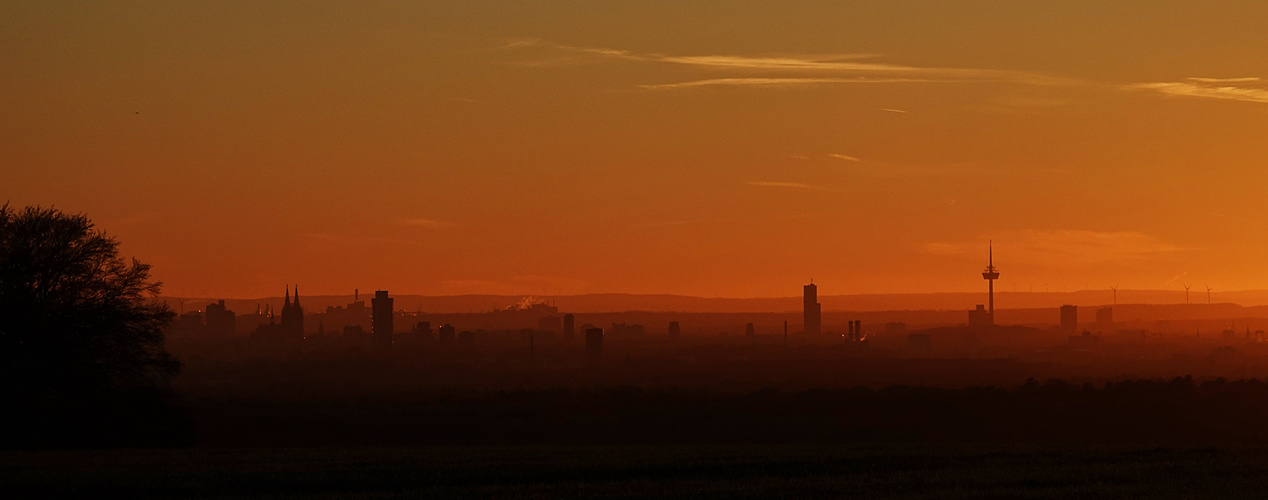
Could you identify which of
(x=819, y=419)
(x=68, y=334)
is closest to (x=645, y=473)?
(x=68, y=334)

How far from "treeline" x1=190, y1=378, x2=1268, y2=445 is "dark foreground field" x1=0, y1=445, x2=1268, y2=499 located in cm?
5526

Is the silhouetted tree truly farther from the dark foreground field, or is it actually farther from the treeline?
the treeline

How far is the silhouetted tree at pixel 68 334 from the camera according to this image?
66.0 metres

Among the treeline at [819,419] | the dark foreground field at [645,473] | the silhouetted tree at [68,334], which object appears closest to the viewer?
the dark foreground field at [645,473]

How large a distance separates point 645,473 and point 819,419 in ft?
255

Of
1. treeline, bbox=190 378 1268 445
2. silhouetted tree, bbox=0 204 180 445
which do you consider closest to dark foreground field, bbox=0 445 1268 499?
silhouetted tree, bbox=0 204 180 445

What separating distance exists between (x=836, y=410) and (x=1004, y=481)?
84.9m

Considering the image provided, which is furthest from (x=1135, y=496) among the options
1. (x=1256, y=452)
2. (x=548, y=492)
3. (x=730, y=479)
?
(x=1256, y=452)

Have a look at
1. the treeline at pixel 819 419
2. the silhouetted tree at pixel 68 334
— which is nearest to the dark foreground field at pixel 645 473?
the silhouetted tree at pixel 68 334

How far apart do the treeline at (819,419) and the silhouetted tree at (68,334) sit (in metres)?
38.1

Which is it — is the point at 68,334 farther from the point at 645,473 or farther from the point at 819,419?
the point at 819,419

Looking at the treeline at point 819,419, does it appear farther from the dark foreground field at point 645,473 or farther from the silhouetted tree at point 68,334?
the dark foreground field at point 645,473

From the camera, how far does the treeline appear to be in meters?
115

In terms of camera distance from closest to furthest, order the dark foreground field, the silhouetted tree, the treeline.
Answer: the dark foreground field, the silhouetted tree, the treeline
